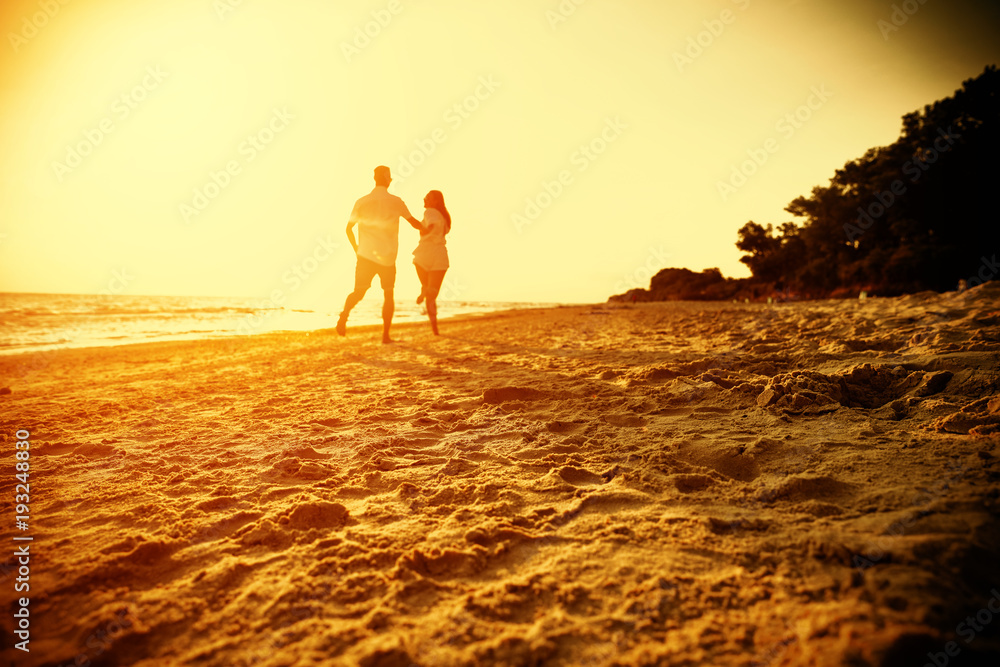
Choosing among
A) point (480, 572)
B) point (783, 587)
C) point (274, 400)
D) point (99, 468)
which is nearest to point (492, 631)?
point (480, 572)

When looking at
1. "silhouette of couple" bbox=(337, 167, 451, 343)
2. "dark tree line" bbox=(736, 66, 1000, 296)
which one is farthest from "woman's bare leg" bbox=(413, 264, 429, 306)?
"dark tree line" bbox=(736, 66, 1000, 296)

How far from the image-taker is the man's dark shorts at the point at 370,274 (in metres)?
6.48

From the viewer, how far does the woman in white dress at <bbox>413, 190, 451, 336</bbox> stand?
23.2 feet

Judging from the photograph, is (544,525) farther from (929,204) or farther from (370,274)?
(929,204)

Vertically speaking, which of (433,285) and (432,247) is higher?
(432,247)

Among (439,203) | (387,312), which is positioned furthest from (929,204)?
(387,312)

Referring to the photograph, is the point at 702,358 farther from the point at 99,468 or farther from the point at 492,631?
the point at 99,468

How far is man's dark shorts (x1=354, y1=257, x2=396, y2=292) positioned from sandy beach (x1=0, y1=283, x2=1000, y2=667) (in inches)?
140

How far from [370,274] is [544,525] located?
573cm

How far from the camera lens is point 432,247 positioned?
7.13 m

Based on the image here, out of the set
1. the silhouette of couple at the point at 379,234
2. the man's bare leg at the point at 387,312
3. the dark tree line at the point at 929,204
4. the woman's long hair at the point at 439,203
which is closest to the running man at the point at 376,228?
the silhouette of couple at the point at 379,234

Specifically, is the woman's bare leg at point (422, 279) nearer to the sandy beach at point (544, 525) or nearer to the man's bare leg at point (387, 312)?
the man's bare leg at point (387, 312)

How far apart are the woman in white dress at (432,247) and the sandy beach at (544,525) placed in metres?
4.25

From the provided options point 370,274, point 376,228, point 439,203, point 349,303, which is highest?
point 439,203
